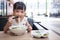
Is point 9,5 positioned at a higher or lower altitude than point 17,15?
higher

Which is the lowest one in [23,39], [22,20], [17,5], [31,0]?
[23,39]

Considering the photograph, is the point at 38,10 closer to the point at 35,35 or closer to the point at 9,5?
the point at 9,5

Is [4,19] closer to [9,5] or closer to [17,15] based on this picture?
[9,5]

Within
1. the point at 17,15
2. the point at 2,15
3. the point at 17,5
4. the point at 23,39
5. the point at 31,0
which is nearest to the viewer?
the point at 23,39

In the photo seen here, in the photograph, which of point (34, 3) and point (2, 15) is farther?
point (34, 3)

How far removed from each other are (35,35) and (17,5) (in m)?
0.54

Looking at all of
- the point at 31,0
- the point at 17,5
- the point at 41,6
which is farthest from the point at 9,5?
the point at 17,5

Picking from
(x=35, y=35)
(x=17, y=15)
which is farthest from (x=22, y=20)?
(x=35, y=35)

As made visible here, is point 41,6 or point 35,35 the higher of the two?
point 41,6

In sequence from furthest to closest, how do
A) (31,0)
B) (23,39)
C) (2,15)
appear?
1. (31,0)
2. (2,15)
3. (23,39)

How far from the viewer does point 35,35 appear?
1.22 meters

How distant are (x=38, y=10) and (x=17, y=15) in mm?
2851

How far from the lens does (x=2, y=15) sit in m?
3.41

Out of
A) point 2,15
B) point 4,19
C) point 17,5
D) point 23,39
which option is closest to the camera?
point 23,39
